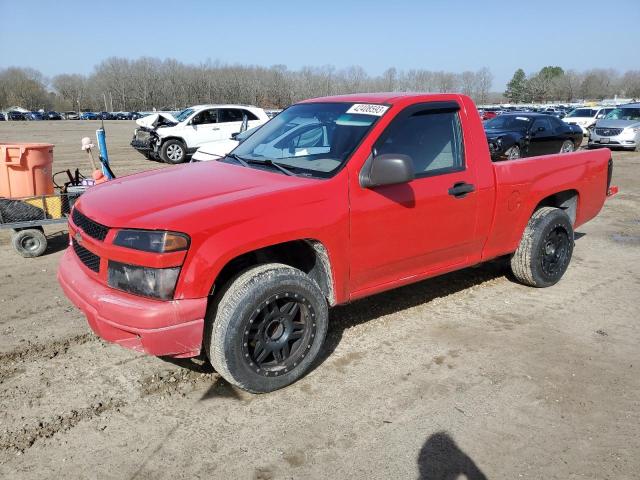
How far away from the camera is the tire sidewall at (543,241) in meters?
4.91

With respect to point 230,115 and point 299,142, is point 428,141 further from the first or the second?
point 230,115

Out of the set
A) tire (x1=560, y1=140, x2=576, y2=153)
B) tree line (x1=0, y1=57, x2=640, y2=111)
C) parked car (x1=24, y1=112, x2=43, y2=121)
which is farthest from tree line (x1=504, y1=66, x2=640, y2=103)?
tire (x1=560, y1=140, x2=576, y2=153)

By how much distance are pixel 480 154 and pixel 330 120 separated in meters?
1.28

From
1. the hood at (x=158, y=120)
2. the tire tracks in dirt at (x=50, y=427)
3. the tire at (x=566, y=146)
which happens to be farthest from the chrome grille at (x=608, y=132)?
the tire tracks in dirt at (x=50, y=427)

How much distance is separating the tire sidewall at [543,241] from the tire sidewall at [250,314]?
2540 millimetres

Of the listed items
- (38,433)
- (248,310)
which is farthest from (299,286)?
(38,433)

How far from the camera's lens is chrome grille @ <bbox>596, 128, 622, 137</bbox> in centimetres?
1983

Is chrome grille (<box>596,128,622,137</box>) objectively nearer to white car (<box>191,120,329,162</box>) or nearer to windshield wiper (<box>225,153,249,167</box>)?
white car (<box>191,120,329,162</box>)

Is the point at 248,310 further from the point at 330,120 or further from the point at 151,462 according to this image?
the point at 330,120

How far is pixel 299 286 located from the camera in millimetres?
3295

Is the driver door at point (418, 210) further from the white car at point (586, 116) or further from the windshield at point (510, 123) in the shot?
the white car at point (586, 116)

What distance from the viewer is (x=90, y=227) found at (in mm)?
3234

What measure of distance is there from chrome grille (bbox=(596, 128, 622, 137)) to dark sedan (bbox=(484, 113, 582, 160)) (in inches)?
158

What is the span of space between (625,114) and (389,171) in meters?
21.6
